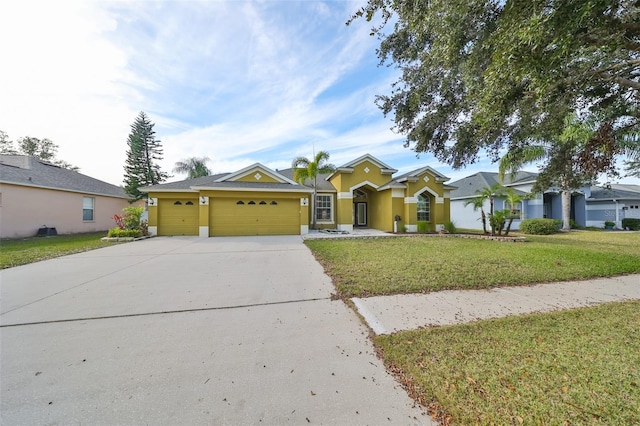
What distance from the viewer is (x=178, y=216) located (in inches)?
589

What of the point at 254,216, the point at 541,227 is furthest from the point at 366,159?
the point at 541,227

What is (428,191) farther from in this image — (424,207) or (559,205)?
(559,205)

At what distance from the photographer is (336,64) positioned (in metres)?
10.7

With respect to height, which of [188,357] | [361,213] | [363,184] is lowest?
[188,357]

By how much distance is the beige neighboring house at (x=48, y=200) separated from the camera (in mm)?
13602

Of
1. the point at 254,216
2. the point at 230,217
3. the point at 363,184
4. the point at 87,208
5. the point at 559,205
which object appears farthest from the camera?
the point at 559,205

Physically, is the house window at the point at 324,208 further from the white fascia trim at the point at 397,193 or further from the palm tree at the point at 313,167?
the white fascia trim at the point at 397,193

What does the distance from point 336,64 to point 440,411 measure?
472 inches

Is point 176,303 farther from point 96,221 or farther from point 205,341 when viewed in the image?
point 96,221

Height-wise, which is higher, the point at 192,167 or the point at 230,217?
the point at 192,167

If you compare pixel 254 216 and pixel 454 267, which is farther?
pixel 254 216

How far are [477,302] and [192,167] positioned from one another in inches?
1172

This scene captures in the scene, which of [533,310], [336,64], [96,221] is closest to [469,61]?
[533,310]

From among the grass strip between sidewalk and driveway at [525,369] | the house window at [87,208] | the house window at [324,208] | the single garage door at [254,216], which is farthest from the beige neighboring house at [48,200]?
the grass strip between sidewalk and driveway at [525,369]
